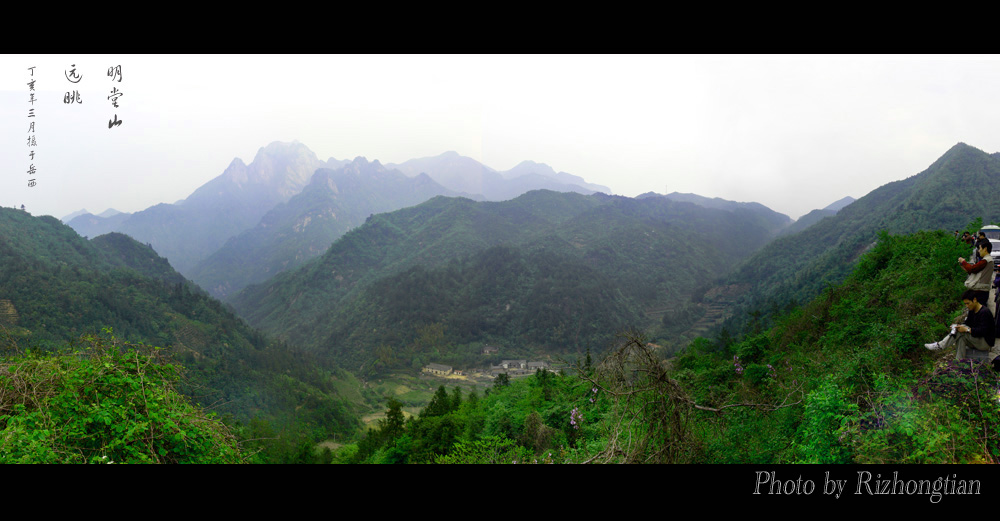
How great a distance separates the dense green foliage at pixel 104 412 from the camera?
9.87ft

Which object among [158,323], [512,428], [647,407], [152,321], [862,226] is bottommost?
[158,323]

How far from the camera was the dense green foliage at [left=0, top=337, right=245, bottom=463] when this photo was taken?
9.87 ft

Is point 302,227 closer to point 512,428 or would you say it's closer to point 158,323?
point 158,323

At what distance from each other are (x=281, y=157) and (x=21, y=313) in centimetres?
16289

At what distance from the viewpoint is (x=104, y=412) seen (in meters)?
3.09

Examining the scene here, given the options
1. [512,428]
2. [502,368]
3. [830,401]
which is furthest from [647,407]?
[502,368]

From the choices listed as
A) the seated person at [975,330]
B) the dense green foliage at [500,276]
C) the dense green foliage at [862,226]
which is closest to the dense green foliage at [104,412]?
the seated person at [975,330]

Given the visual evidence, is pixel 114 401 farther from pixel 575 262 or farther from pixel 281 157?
pixel 281 157

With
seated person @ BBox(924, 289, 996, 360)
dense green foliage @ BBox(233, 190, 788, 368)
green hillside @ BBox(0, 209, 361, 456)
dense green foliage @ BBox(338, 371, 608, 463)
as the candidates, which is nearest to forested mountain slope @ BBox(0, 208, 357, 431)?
green hillside @ BBox(0, 209, 361, 456)

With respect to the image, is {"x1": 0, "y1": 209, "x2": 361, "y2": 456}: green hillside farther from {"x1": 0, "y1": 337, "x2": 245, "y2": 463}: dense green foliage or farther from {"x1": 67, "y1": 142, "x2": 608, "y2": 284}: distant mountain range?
{"x1": 67, "y1": 142, "x2": 608, "y2": 284}: distant mountain range

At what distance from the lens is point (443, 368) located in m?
65.6

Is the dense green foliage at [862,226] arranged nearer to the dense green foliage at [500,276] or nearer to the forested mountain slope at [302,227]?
the dense green foliage at [500,276]
